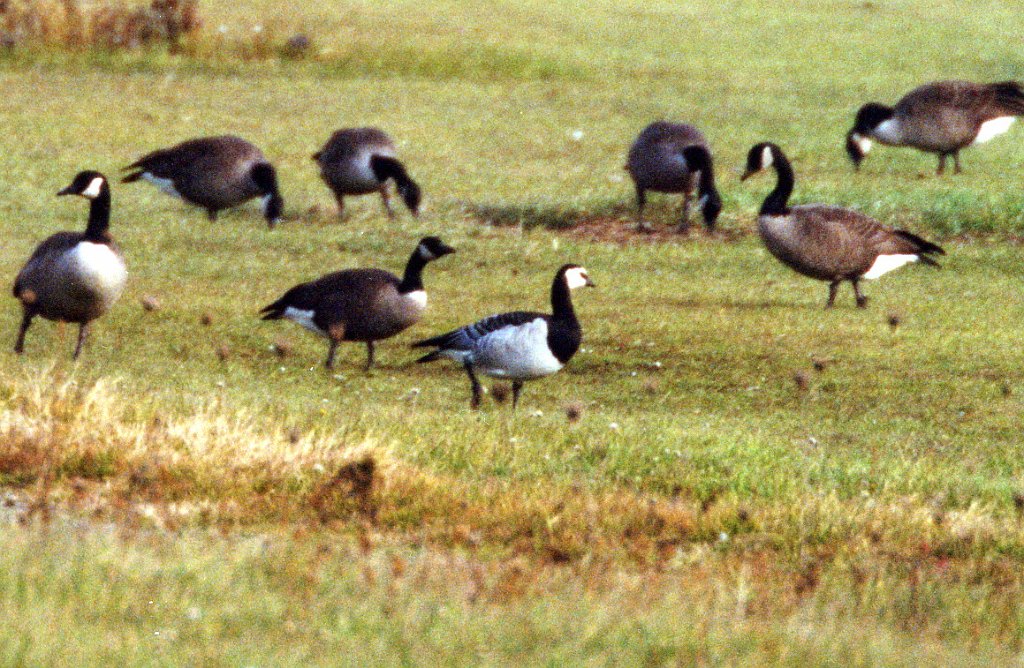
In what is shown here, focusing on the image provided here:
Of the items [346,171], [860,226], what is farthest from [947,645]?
[346,171]

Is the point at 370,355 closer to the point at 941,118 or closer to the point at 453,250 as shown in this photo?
the point at 453,250

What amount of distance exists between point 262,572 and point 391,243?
14.8 m

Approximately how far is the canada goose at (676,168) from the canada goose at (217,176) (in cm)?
481

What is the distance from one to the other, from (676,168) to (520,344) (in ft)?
30.9

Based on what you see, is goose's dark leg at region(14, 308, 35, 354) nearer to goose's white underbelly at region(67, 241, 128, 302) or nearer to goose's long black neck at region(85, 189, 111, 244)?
goose's white underbelly at region(67, 241, 128, 302)

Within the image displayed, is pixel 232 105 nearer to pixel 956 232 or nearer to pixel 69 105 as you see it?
pixel 69 105

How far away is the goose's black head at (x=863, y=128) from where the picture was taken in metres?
25.9

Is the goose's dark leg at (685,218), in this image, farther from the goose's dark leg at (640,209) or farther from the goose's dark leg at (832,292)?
the goose's dark leg at (832,292)

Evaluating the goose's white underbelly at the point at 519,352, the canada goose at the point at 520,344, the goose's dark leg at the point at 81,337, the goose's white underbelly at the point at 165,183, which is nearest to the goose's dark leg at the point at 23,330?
the goose's dark leg at the point at 81,337

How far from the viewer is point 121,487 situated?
8.95m

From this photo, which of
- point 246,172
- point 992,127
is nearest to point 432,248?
point 246,172

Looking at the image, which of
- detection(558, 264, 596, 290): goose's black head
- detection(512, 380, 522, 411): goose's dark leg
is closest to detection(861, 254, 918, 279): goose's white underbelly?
detection(558, 264, 596, 290): goose's black head

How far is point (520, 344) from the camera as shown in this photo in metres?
13.0

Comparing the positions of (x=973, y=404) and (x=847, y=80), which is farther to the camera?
(x=847, y=80)
